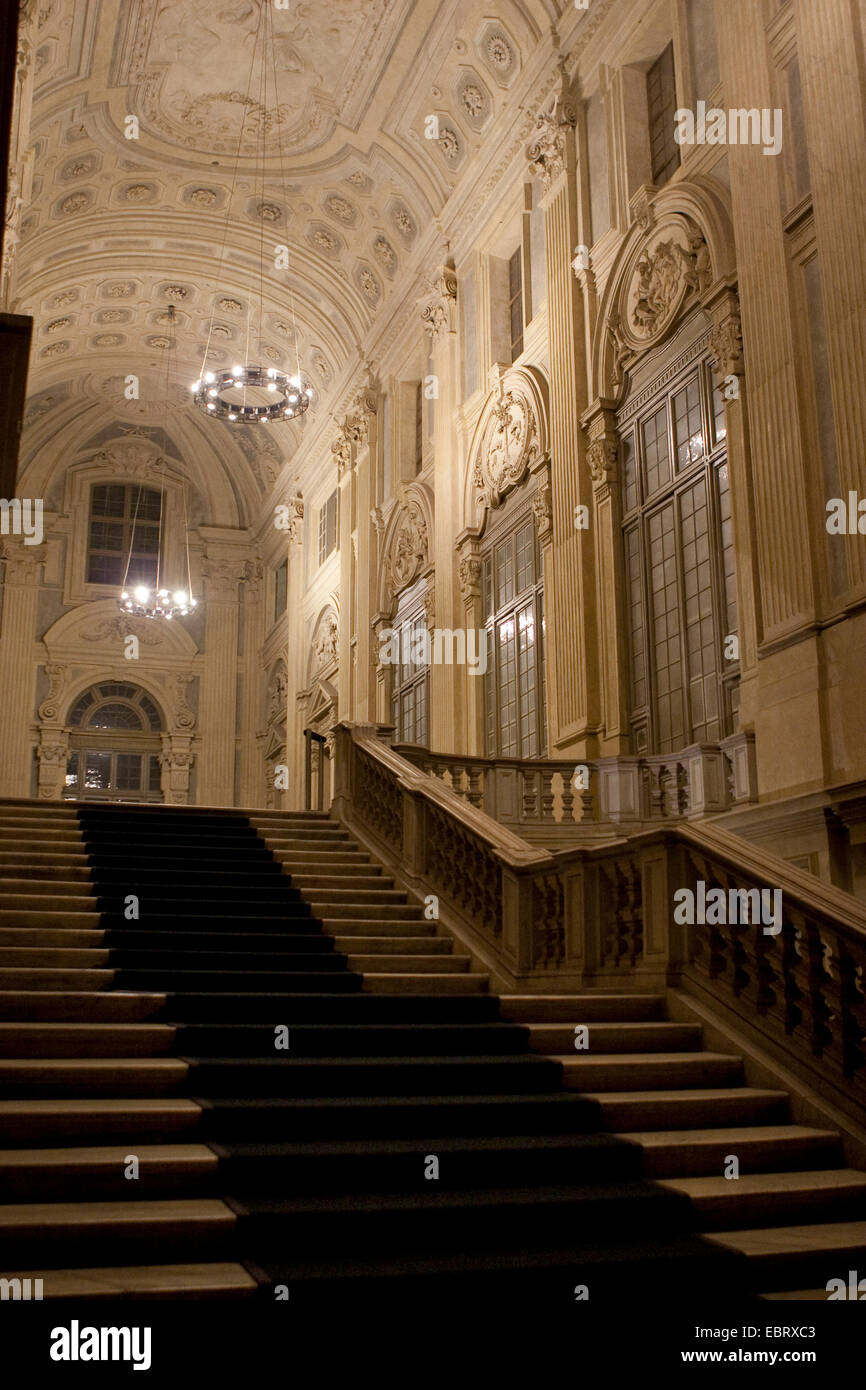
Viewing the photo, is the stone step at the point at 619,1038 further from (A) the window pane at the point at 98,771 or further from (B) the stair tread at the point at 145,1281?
(A) the window pane at the point at 98,771

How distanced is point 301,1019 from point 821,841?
415 centimetres

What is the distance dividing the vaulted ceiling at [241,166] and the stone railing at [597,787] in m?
9.52

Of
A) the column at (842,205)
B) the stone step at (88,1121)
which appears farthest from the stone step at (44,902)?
the column at (842,205)

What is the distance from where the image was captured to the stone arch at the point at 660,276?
11383 mm

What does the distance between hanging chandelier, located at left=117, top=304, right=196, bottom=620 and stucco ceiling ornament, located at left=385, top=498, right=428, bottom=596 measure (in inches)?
217

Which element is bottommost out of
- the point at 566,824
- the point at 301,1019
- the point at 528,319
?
the point at 301,1019

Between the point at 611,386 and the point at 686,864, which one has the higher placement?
the point at 611,386

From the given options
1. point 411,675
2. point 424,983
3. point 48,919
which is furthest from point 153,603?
point 424,983

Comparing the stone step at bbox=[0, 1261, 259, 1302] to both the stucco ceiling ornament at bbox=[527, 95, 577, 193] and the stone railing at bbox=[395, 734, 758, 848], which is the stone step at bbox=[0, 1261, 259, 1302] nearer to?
the stone railing at bbox=[395, 734, 758, 848]

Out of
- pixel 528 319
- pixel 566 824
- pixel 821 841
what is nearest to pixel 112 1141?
pixel 821 841

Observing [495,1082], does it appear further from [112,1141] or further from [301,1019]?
[112,1141]

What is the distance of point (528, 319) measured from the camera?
1612 cm

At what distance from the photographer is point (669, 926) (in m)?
6.61

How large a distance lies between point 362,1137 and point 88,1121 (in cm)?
112
